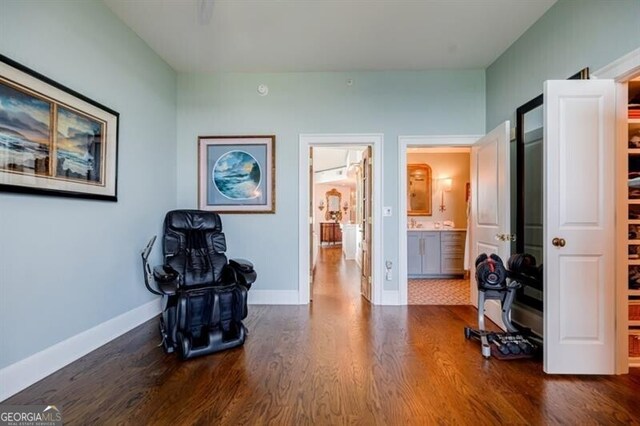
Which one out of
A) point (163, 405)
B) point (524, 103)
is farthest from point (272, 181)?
point (524, 103)

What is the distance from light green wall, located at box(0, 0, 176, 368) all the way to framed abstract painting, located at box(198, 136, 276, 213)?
47 cm

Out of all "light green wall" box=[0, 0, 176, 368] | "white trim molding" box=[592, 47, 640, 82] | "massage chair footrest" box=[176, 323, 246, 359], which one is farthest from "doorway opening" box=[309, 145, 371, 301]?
"white trim molding" box=[592, 47, 640, 82]

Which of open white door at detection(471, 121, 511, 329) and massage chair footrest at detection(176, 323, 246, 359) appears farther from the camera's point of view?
open white door at detection(471, 121, 511, 329)

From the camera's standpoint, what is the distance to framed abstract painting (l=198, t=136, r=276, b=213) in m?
3.85

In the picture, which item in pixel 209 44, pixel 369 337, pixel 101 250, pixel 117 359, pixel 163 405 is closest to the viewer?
pixel 163 405

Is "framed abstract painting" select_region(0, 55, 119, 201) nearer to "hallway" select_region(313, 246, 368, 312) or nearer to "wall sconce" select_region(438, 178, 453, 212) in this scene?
"hallway" select_region(313, 246, 368, 312)

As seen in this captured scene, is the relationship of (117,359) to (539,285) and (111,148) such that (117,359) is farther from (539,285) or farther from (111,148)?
(539,285)

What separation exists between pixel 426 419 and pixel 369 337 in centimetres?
114

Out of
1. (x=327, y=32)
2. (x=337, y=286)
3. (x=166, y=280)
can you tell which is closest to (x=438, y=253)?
(x=337, y=286)

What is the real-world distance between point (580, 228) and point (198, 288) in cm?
299

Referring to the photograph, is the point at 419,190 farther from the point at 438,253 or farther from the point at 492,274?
the point at 492,274

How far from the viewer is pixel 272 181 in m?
3.84

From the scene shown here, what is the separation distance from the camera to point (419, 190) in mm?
6223
